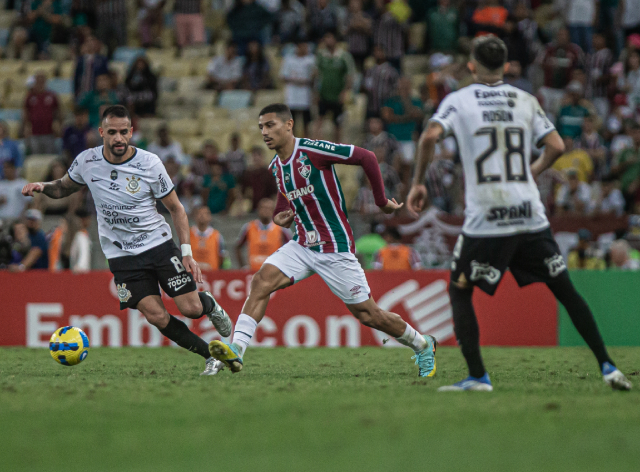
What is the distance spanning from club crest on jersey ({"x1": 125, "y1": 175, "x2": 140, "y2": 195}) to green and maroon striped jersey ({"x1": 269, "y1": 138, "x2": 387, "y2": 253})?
134cm

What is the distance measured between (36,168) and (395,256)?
27.1ft

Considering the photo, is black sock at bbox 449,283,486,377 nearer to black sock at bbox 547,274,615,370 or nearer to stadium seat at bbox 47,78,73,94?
black sock at bbox 547,274,615,370

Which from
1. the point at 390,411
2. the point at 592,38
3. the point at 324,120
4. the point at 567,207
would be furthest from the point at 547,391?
the point at 592,38

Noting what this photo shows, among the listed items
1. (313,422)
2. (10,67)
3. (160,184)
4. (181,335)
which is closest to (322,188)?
(160,184)

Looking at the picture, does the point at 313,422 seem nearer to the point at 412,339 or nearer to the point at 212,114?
the point at 412,339

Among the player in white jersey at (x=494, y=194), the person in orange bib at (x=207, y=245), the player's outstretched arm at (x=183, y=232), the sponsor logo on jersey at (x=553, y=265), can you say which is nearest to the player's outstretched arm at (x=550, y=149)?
the player in white jersey at (x=494, y=194)

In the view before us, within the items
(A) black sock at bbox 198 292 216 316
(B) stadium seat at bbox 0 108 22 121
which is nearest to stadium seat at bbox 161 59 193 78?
(B) stadium seat at bbox 0 108 22 121

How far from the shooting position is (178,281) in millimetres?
8102

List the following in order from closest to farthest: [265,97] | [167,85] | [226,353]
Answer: [226,353] → [265,97] → [167,85]

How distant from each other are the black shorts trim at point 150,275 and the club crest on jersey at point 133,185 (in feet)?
1.79

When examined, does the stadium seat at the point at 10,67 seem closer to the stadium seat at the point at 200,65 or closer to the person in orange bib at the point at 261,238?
the stadium seat at the point at 200,65

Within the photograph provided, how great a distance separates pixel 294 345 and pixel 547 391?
23.4 ft

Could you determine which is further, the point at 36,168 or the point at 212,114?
the point at 212,114

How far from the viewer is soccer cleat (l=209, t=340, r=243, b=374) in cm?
729
